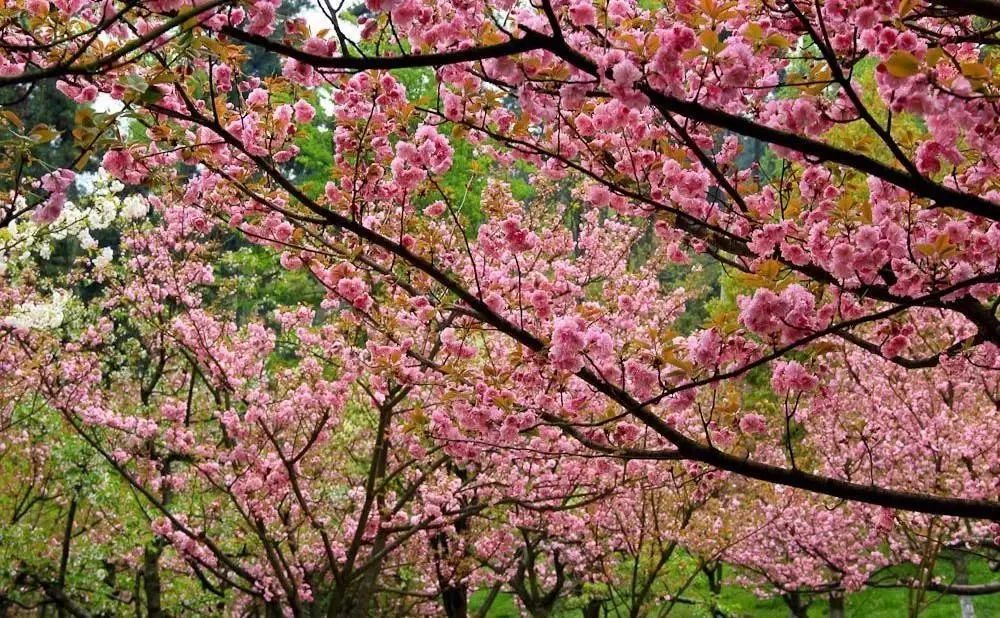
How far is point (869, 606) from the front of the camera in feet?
56.4

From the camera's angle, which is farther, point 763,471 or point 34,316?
point 34,316

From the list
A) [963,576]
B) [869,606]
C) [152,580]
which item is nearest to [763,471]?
[152,580]

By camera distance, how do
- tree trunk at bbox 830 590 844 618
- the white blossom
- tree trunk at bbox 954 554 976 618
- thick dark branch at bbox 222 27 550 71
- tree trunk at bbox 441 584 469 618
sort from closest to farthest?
thick dark branch at bbox 222 27 550 71
the white blossom
tree trunk at bbox 954 554 976 618
tree trunk at bbox 441 584 469 618
tree trunk at bbox 830 590 844 618

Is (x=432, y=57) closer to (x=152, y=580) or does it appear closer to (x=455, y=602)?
(x=152, y=580)

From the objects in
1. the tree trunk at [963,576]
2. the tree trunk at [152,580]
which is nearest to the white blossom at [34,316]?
the tree trunk at [152,580]

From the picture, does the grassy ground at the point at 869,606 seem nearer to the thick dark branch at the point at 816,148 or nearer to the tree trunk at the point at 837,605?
the tree trunk at the point at 837,605

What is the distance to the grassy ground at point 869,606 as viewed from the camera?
1606 cm

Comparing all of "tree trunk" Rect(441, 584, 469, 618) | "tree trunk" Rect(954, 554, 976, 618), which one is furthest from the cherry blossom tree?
"tree trunk" Rect(954, 554, 976, 618)

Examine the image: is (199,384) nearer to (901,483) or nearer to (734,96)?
(901,483)

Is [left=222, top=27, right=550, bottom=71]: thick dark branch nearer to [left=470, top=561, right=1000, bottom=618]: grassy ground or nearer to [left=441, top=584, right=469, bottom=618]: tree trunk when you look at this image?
[left=441, top=584, right=469, bottom=618]: tree trunk

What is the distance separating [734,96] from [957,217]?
1.23 meters

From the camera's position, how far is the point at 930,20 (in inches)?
179

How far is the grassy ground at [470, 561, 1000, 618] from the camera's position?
16.1 metres

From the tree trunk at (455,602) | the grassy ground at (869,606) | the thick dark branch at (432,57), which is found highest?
the grassy ground at (869,606)
